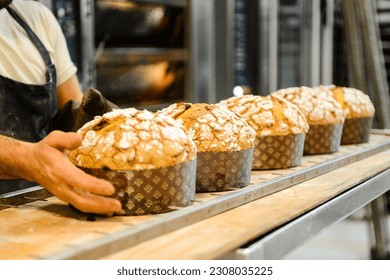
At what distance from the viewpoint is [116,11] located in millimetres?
3855

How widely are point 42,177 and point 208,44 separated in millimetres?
3448

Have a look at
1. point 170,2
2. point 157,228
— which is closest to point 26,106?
point 157,228

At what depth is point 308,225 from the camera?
151 centimetres

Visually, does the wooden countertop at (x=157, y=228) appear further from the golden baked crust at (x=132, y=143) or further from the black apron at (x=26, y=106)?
the black apron at (x=26, y=106)

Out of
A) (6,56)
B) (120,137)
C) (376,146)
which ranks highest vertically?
(6,56)

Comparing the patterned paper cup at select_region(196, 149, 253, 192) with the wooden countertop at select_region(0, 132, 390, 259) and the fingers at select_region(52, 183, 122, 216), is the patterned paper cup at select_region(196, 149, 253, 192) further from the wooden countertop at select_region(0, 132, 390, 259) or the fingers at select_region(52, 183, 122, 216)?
the fingers at select_region(52, 183, 122, 216)

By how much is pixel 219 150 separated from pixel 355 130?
3.45ft

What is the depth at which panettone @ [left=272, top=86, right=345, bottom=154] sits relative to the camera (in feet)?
7.48

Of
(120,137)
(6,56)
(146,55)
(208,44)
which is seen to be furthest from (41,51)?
(208,44)

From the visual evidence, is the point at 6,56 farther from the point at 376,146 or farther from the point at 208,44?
the point at 208,44

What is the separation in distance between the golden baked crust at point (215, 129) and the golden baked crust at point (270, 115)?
9.0 inches

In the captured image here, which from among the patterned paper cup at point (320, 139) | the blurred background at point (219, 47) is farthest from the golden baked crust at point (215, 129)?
the blurred background at point (219, 47)

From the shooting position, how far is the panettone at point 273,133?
1.99m

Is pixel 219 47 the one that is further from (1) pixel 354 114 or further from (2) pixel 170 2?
(1) pixel 354 114
